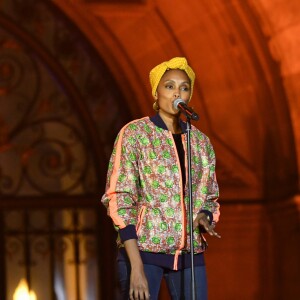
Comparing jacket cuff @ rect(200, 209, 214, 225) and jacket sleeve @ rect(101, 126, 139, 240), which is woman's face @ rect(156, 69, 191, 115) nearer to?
jacket sleeve @ rect(101, 126, 139, 240)

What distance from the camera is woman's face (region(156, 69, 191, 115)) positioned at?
396 centimetres

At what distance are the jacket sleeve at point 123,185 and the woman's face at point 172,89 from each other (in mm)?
160

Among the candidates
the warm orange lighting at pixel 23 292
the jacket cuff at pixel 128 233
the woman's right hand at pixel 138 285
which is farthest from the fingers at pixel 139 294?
the warm orange lighting at pixel 23 292

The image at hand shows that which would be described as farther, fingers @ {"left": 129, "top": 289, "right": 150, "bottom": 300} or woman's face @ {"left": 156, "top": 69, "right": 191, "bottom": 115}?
woman's face @ {"left": 156, "top": 69, "right": 191, "bottom": 115}

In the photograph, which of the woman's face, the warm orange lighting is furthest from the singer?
the warm orange lighting

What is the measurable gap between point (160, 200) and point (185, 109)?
1.06 feet

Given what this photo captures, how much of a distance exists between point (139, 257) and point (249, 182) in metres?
3.82

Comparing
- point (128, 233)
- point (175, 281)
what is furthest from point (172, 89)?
point (175, 281)

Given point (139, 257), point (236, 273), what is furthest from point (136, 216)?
point (236, 273)

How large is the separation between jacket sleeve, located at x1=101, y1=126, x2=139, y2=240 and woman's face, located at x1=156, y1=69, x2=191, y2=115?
160 mm

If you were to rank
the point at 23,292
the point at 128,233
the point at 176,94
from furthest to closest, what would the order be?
the point at 23,292 → the point at 176,94 → the point at 128,233

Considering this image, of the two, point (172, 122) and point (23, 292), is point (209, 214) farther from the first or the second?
point (23, 292)

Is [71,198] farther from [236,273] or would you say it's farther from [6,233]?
[236,273]

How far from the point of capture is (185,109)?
381cm
